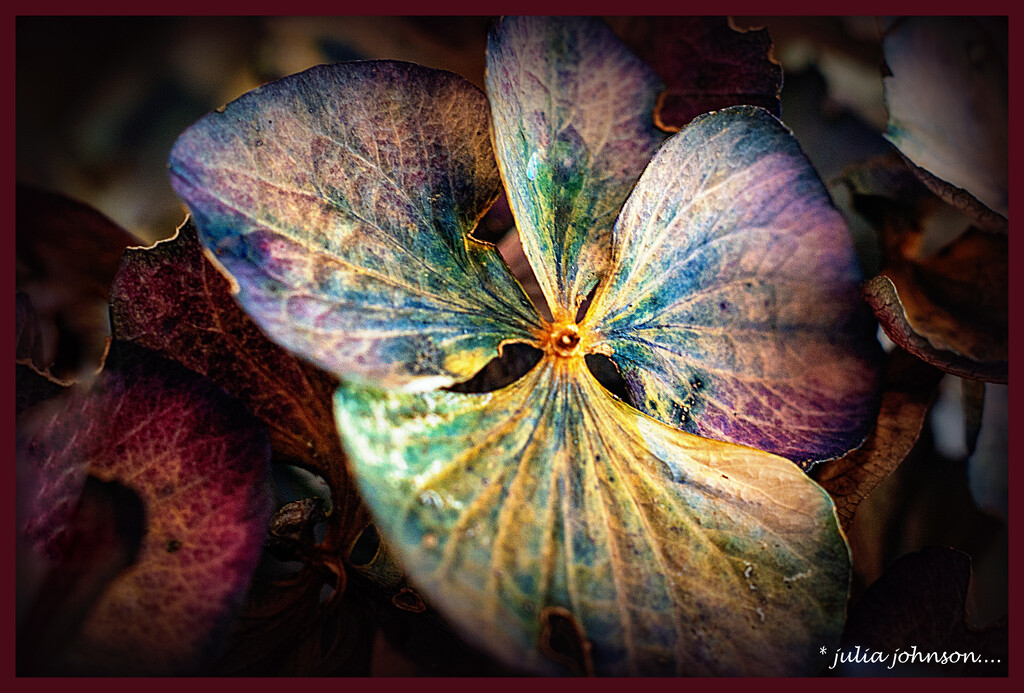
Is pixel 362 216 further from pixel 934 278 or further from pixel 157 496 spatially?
pixel 934 278

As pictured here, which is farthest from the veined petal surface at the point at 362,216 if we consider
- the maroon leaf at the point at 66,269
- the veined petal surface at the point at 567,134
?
the maroon leaf at the point at 66,269

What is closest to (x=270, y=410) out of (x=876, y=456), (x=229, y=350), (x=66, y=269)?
(x=229, y=350)

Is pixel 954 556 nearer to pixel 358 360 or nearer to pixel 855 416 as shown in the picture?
pixel 855 416

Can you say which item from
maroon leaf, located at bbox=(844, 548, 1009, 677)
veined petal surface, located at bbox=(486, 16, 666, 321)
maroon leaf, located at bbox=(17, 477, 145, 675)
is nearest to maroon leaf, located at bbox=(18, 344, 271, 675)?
maroon leaf, located at bbox=(17, 477, 145, 675)

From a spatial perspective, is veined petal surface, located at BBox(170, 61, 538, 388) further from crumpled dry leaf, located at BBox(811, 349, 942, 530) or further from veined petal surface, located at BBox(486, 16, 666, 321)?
crumpled dry leaf, located at BBox(811, 349, 942, 530)

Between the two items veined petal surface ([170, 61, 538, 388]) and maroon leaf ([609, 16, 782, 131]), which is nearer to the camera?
veined petal surface ([170, 61, 538, 388])
